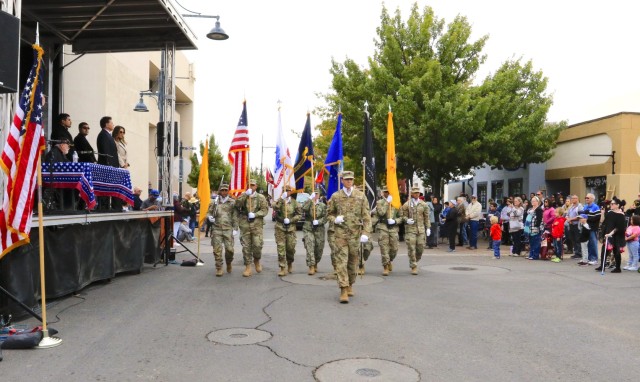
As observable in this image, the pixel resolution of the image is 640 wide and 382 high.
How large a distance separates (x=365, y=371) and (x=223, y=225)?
684cm

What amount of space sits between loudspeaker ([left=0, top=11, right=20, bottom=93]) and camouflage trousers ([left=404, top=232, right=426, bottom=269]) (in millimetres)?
8201

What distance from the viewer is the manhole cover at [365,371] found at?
15.8 ft

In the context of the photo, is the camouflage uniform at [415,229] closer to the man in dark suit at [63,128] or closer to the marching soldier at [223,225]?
the marching soldier at [223,225]

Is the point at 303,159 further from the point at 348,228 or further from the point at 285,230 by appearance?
the point at 348,228

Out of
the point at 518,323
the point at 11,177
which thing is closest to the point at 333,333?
the point at 518,323

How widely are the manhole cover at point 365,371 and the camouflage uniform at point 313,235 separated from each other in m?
6.18

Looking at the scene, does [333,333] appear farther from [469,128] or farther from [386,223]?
[469,128]

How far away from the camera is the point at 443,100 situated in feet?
68.2

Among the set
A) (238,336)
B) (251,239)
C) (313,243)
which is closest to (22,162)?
(238,336)

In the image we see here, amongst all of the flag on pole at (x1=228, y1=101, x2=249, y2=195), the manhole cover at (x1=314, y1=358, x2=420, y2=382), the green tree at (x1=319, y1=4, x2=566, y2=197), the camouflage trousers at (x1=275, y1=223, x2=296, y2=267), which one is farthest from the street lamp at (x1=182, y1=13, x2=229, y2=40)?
the manhole cover at (x1=314, y1=358, x2=420, y2=382)

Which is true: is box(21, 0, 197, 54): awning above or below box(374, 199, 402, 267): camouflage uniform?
above

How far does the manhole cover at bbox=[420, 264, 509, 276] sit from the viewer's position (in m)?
11.9

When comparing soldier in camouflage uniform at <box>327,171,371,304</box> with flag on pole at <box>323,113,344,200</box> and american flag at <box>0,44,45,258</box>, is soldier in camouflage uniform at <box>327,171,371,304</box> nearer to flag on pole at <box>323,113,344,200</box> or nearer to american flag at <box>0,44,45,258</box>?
flag on pole at <box>323,113,344,200</box>

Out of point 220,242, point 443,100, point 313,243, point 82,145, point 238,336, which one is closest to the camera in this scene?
point 238,336
